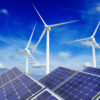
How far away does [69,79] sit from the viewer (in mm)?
28750

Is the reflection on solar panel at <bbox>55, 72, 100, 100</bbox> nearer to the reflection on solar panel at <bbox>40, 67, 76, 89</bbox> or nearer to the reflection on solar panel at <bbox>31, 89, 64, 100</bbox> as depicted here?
the reflection on solar panel at <bbox>40, 67, 76, 89</bbox>

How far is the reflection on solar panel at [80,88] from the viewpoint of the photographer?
69.1 feet

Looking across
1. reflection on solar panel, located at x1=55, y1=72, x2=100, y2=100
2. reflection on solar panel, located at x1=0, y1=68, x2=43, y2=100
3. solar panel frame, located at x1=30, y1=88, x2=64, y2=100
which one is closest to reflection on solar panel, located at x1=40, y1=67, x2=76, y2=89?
reflection on solar panel, located at x1=55, y1=72, x2=100, y2=100

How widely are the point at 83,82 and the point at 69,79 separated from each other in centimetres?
392

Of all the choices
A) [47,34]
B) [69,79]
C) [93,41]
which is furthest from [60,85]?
[93,41]

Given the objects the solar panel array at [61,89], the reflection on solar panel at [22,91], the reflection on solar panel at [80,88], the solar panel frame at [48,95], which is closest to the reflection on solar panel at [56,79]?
the solar panel array at [61,89]

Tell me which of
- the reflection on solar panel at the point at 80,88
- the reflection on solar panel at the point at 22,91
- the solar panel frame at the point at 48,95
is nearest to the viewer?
the solar panel frame at the point at 48,95

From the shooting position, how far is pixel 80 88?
77.7 feet

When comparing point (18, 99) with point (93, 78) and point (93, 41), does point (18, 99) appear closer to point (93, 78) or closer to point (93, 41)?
point (93, 78)

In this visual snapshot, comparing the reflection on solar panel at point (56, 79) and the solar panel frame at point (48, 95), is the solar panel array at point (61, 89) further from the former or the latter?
the reflection on solar panel at point (56, 79)

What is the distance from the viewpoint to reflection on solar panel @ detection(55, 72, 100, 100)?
21.0 meters

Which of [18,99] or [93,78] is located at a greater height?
[93,78]

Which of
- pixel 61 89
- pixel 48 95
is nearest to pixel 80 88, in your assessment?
pixel 61 89

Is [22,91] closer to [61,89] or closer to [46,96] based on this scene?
[46,96]
